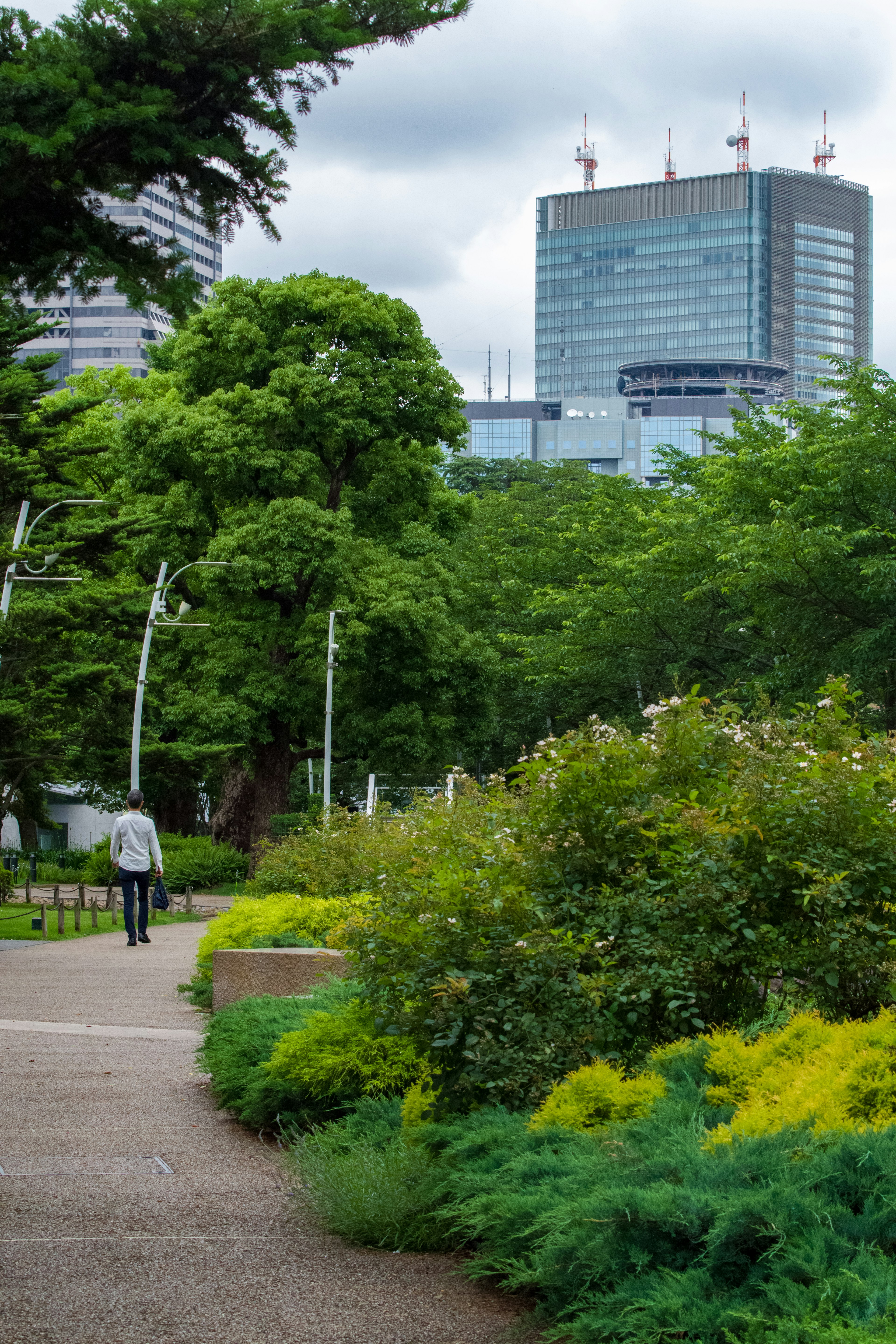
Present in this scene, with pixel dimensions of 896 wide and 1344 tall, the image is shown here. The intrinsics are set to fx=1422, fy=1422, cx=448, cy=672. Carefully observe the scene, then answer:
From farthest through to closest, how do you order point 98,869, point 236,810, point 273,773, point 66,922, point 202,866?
point 236,810 → point 273,773 → point 98,869 → point 202,866 → point 66,922

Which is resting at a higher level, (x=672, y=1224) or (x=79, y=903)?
(x=672, y=1224)

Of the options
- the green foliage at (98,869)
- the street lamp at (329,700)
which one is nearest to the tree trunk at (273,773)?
the street lamp at (329,700)

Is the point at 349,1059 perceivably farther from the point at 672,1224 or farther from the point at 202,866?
the point at 202,866

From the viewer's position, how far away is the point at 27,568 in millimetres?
25547

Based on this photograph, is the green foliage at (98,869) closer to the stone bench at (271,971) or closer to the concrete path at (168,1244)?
the stone bench at (271,971)

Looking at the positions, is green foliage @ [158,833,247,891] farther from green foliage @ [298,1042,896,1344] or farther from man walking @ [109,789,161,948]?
green foliage @ [298,1042,896,1344]

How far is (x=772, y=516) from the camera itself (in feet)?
101

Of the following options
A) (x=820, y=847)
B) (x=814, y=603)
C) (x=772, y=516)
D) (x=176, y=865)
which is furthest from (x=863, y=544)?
(x=820, y=847)

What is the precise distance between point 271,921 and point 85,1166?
4.62m

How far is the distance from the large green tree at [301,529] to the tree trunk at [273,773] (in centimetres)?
4

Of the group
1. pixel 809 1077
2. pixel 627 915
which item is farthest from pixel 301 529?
pixel 809 1077

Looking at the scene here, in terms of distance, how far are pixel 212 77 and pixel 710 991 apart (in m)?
4.24

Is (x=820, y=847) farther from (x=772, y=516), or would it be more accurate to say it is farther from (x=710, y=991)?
(x=772, y=516)

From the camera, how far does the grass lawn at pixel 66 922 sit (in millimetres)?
20938
